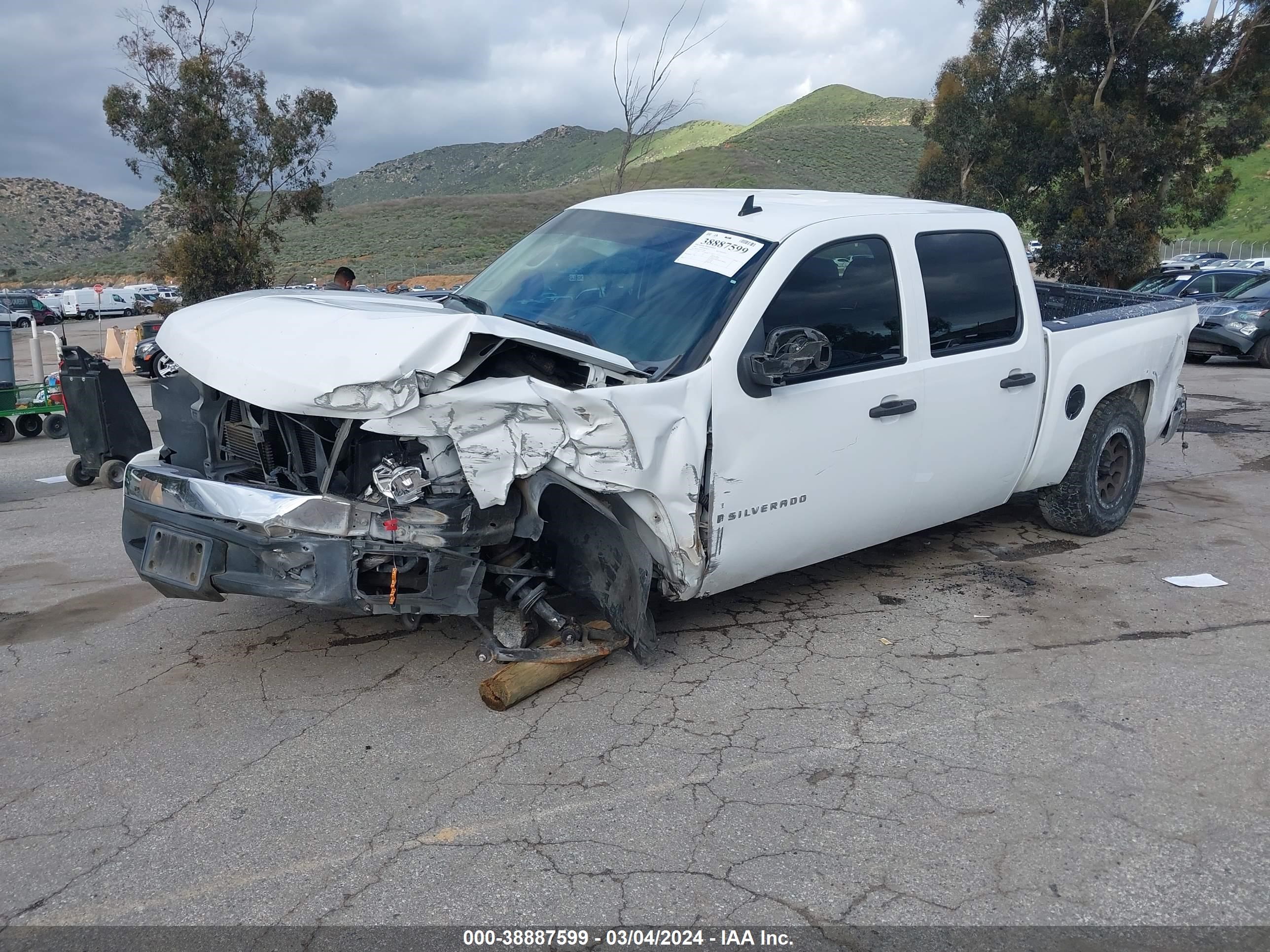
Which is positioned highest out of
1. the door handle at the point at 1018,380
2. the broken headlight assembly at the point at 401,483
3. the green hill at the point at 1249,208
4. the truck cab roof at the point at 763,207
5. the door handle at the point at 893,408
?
the green hill at the point at 1249,208

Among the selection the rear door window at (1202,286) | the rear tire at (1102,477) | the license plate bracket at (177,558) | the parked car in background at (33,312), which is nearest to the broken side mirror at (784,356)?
the license plate bracket at (177,558)

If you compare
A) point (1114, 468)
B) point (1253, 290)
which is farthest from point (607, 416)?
point (1253, 290)

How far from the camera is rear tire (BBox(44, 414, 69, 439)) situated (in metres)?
11.9

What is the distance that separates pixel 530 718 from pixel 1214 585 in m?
3.89

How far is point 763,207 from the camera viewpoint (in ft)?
16.3

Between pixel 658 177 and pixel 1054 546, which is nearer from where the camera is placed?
pixel 1054 546

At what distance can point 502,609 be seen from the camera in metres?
4.46

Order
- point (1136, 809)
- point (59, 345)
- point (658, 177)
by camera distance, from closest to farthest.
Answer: point (1136, 809)
point (59, 345)
point (658, 177)

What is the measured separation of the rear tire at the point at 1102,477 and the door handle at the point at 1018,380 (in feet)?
2.73

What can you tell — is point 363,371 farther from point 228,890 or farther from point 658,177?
point 658,177

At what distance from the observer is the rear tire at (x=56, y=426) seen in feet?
39.1

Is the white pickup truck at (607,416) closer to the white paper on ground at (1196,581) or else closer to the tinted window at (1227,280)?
the white paper on ground at (1196,581)

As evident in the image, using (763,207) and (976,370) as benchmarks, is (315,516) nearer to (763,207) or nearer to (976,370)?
(763,207)

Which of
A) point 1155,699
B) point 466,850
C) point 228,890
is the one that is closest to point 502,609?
point 466,850
